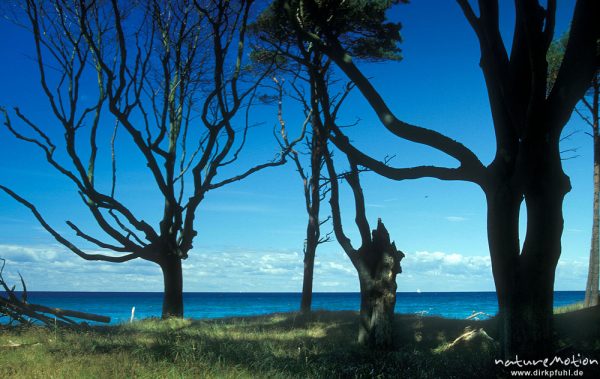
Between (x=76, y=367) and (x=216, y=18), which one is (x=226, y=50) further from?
(x=76, y=367)

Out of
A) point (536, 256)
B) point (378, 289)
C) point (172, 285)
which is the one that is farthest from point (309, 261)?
point (536, 256)

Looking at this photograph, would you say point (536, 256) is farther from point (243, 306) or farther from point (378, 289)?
point (243, 306)

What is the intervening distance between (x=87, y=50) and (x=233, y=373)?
13.5 m

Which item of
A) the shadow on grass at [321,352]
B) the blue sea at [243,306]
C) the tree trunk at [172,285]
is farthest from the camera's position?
the blue sea at [243,306]

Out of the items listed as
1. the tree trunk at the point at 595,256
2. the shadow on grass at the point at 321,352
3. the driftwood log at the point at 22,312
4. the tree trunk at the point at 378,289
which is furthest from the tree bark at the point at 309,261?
the tree trunk at the point at 595,256

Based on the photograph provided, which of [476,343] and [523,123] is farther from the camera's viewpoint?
[476,343]

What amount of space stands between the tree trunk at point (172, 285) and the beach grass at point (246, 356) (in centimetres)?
A: 411

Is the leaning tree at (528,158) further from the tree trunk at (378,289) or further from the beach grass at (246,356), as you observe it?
the tree trunk at (378,289)

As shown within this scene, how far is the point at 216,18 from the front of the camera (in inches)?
600

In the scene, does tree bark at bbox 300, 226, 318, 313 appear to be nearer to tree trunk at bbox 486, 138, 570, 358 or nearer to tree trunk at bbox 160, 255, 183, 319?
tree trunk at bbox 160, 255, 183, 319

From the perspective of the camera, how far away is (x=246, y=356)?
831cm

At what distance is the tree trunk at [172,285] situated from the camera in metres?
17.5

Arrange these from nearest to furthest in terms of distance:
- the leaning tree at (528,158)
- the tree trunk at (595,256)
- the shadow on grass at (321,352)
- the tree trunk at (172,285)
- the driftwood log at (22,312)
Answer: the shadow on grass at (321,352) < the leaning tree at (528,158) < the driftwood log at (22,312) < the tree trunk at (595,256) < the tree trunk at (172,285)

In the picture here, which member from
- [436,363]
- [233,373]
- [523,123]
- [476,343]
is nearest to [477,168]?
[523,123]
